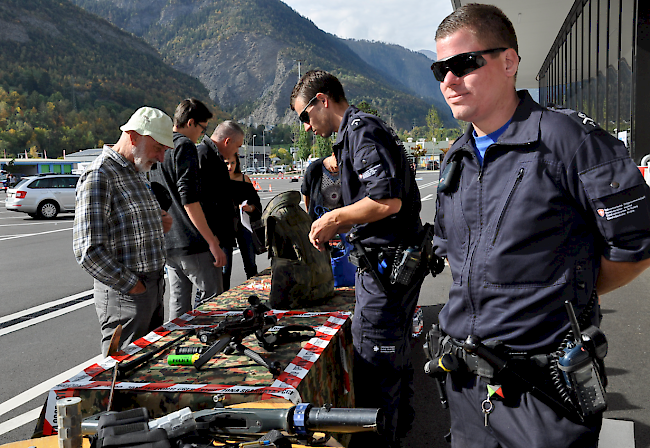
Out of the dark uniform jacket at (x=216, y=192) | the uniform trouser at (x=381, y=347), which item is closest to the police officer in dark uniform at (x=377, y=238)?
the uniform trouser at (x=381, y=347)

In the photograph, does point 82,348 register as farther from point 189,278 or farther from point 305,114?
point 305,114

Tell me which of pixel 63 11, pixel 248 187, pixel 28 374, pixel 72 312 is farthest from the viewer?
pixel 63 11

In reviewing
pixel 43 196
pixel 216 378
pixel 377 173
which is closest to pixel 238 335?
pixel 216 378

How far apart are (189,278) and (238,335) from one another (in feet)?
5.60

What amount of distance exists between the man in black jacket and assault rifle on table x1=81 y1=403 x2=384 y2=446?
2589mm

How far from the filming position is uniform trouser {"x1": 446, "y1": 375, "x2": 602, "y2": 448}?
5.47 feet

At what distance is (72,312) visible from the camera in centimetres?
681

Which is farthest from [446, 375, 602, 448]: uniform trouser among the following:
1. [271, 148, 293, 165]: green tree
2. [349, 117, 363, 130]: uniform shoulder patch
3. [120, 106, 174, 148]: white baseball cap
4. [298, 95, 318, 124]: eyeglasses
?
[271, 148, 293, 165]: green tree

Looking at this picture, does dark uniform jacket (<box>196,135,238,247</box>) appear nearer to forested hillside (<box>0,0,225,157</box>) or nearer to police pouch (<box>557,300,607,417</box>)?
police pouch (<box>557,300,607,417</box>)

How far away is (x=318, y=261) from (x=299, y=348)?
0.93 m

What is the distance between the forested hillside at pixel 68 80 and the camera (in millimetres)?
128250

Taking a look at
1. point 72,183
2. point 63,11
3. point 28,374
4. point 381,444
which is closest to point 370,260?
point 381,444

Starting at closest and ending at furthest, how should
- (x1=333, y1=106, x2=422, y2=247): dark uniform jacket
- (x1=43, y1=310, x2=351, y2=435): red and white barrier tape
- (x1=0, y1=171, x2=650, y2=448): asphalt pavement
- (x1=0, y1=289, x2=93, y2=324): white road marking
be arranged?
(x1=43, y1=310, x2=351, y2=435): red and white barrier tape
(x1=333, y1=106, x2=422, y2=247): dark uniform jacket
(x1=0, y1=171, x2=650, y2=448): asphalt pavement
(x1=0, y1=289, x2=93, y2=324): white road marking

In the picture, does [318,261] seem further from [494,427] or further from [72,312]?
[72,312]
